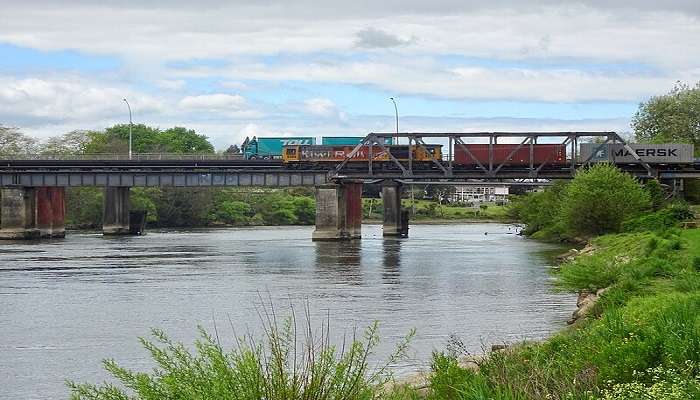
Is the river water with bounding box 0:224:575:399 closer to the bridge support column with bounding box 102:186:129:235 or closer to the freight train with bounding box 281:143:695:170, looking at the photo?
the freight train with bounding box 281:143:695:170

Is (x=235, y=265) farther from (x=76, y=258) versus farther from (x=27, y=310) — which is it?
(x=27, y=310)

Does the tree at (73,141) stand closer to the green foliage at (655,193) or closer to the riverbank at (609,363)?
the green foliage at (655,193)

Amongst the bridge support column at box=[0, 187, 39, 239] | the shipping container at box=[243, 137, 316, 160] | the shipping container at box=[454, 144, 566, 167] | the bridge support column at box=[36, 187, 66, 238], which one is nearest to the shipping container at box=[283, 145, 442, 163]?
the shipping container at box=[454, 144, 566, 167]

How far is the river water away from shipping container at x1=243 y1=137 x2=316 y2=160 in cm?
4223

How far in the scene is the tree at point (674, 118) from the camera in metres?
121

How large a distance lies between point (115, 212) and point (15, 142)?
51.1 meters

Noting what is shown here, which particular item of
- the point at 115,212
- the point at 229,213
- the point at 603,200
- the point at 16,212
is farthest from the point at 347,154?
the point at 229,213

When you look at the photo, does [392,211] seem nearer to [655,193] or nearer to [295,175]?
[295,175]

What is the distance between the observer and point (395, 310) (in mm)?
37469

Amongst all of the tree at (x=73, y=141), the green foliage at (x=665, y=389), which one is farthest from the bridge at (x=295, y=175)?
the green foliage at (x=665, y=389)

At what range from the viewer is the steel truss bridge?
308ft

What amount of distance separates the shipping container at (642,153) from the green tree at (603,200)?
36.0 feet

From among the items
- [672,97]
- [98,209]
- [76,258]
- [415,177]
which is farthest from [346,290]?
[98,209]

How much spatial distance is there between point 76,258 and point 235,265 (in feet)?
45.1
